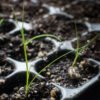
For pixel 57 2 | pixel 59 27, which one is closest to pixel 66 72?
pixel 59 27

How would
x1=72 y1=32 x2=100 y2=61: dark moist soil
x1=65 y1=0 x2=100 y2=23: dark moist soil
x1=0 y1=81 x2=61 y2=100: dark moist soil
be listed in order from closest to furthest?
x1=0 y1=81 x2=61 y2=100: dark moist soil < x1=72 y1=32 x2=100 y2=61: dark moist soil < x1=65 y1=0 x2=100 y2=23: dark moist soil

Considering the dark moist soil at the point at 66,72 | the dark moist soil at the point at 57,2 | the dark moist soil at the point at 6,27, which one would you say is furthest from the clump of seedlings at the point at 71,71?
the dark moist soil at the point at 57,2

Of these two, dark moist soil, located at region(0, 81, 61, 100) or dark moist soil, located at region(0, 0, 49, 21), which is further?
dark moist soil, located at region(0, 0, 49, 21)

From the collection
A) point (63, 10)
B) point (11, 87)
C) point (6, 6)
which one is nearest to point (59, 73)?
point (11, 87)

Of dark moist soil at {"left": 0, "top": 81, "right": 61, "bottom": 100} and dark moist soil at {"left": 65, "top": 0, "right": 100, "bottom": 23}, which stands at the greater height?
dark moist soil at {"left": 65, "top": 0, "right": 100, "bottom": 23}

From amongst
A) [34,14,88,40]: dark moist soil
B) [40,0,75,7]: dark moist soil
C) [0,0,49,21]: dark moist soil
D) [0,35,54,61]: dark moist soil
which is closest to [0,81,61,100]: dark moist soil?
[0,35,54,61]: dark moist soil

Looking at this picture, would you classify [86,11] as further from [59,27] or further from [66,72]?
[66,72]

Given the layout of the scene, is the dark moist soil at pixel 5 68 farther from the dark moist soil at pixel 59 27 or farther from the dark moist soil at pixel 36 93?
the dark moist soil at pixel 59 27

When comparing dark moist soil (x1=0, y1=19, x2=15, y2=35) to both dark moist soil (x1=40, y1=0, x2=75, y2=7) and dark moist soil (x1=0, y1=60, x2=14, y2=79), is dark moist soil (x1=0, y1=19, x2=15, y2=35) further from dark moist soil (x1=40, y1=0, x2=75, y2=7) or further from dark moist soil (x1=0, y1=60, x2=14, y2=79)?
dark moist soil (x1=40, y1=0, x2=75, y2=7)
